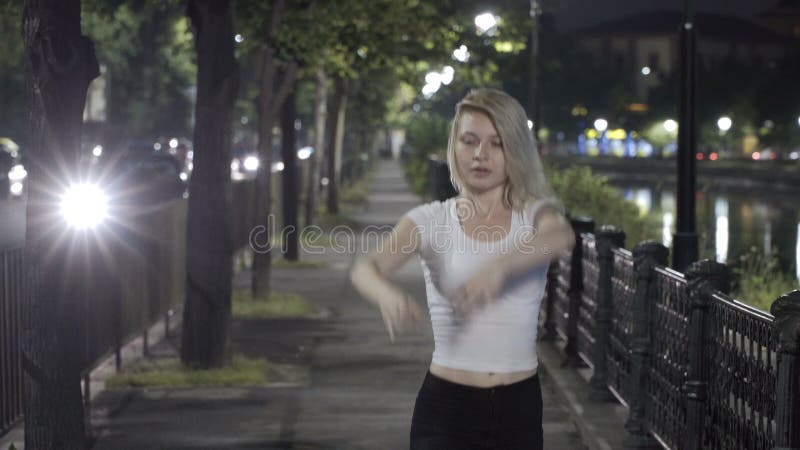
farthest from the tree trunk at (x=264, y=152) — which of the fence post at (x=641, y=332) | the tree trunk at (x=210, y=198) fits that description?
the fence post at (x=641, y=332)

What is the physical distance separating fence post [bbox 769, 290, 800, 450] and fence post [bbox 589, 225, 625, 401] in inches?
204

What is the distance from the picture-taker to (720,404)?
6812 millimetres

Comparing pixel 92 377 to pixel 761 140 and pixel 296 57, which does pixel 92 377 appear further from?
pixel 761 140

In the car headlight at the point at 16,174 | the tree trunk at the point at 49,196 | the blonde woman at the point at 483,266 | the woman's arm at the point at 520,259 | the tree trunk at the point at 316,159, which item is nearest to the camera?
the woman's arm at the point at 520,259

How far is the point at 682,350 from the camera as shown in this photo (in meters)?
7.75

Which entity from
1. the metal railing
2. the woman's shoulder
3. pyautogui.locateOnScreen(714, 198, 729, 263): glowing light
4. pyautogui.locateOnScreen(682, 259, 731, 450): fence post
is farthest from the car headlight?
the woman's shoulder

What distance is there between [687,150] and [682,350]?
655 cm

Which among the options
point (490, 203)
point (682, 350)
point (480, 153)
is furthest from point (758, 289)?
point (480, 153)

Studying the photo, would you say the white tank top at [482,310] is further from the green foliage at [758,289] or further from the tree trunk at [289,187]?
the tree trunk at [289,187]

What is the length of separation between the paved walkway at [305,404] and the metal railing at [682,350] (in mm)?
691

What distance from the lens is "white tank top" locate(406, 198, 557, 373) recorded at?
427 cm

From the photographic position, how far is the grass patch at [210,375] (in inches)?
448

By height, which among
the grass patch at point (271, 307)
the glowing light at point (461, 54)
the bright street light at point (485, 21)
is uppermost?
the bright street light at point (485, 21)

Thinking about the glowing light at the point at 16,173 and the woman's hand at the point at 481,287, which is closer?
the woman's hand at the point at 481,287
